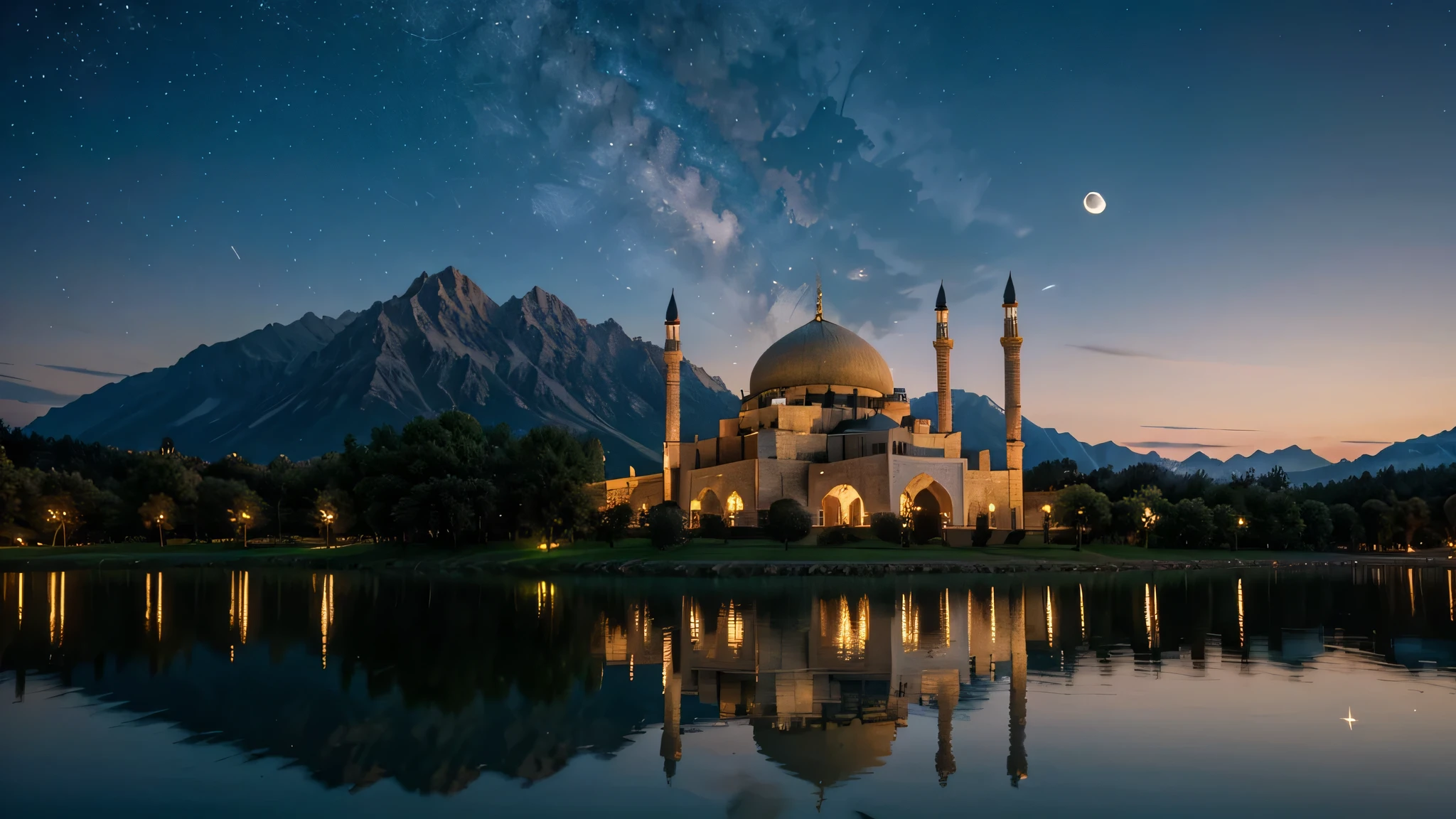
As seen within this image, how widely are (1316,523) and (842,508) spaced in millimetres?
37583

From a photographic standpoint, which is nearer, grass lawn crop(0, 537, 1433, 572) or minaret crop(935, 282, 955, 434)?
grass lawn crop(0, 537, 1433, 572)

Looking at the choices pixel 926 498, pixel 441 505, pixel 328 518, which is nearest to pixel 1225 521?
pixel 926 498

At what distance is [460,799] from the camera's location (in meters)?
9.24

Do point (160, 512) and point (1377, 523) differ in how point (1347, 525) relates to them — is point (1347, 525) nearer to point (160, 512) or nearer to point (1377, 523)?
point (1377, 523)

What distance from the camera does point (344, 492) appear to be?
3086 inches

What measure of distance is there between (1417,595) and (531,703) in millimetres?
35322

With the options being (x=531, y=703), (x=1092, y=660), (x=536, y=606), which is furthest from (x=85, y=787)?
(x=536, y=606)

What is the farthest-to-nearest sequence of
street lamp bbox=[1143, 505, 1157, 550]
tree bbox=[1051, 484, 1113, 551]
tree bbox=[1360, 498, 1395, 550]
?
tree bbox=[1360, 498, 1395, 550] < street lamp bbox=[1143, 505, 1157, 550] < tree bbox=[1051, 484, 1113, 551]

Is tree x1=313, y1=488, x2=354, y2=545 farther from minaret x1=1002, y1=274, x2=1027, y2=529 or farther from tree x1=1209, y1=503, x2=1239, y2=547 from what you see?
tree x1=1209, y1=503, x2=1239, y2=547

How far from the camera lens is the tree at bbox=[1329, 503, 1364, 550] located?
85.4 metres

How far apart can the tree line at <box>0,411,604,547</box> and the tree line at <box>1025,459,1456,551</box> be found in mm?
35477

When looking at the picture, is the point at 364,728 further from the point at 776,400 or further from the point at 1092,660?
the point at 776,400

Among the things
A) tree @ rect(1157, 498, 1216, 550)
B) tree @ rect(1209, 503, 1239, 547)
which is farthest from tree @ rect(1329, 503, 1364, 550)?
tree @ rect(1157, 498, 1216, 550)

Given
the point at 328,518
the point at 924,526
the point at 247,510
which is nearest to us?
the point at 924,526
